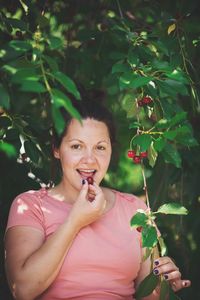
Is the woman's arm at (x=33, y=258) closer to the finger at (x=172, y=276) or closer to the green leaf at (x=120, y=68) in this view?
the finger at (x=172, y=276)

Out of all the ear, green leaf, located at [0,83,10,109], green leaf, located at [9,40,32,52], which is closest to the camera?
green leaf, located at [0,83,10,109]

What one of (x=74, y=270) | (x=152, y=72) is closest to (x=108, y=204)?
(x=74, y=270)

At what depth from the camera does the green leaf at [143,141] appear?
205cm

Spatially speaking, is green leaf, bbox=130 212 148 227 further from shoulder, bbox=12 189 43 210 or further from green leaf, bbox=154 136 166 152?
shoulder, bbox=12 189 43 210

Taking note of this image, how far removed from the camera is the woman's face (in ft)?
8.22

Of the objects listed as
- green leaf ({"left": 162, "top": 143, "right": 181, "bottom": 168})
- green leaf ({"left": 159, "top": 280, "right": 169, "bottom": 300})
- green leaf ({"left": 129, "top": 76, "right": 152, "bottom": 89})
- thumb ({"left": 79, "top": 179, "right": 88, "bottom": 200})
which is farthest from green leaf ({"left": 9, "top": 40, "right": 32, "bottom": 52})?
green leaf ({"left": 159, "top": 280, "right": 169, "bottom": 300})

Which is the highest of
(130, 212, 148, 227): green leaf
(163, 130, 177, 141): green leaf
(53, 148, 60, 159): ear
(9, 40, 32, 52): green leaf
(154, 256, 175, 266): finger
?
(9, 40, 32, 52): green leaf

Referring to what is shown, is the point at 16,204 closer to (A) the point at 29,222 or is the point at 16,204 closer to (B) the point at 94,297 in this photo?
(A) the point at 29,222

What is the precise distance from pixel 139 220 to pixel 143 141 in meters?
0.25

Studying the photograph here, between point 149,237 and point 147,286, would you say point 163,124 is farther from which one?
point 147,286

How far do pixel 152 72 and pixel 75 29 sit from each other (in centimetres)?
179

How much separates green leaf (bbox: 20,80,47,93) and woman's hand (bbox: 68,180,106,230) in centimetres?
76

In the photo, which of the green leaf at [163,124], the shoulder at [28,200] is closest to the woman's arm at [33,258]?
the shoulder at [28,200]

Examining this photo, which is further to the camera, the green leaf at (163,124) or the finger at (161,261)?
the finger at (161,261)
